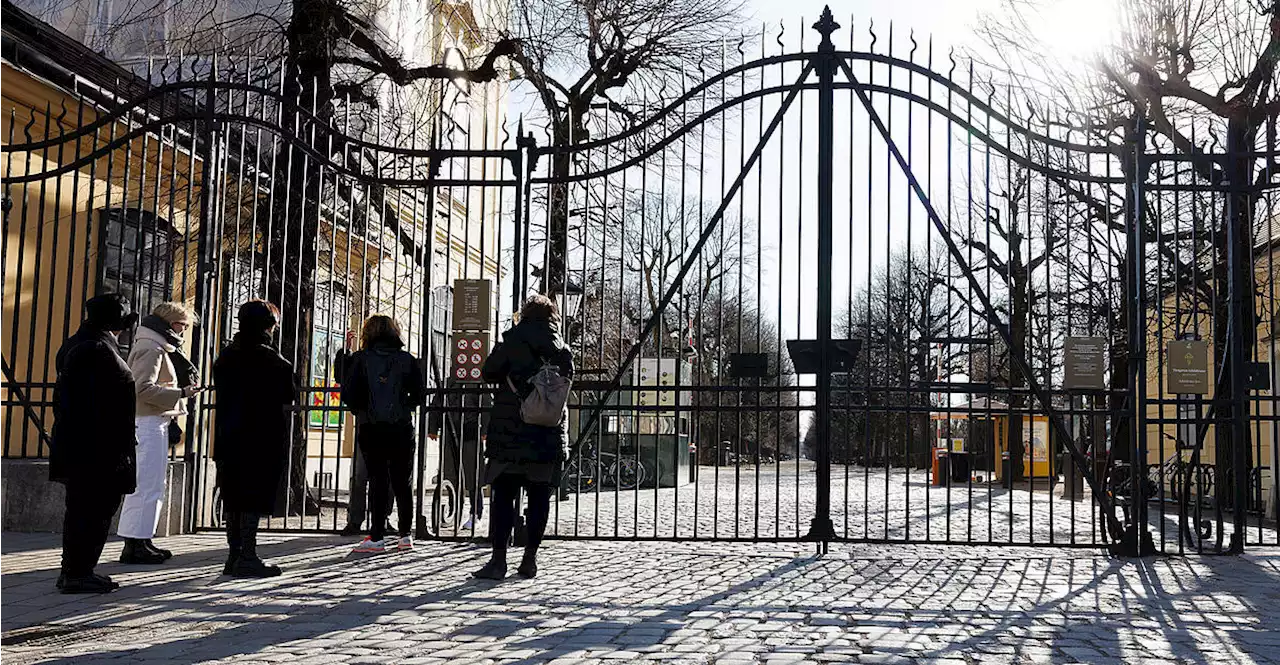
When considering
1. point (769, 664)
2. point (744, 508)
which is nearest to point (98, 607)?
point (769, 664)

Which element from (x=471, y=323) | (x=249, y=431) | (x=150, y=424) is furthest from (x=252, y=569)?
(x=471, y=323)

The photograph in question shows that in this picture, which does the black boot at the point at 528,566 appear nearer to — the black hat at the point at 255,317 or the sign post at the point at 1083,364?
the black hat at the point at 255,317

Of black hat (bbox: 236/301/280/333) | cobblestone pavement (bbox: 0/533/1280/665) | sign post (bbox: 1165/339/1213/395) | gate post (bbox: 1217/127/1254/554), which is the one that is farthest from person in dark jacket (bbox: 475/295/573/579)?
gate post (bbox: 1217/127/1254/554)

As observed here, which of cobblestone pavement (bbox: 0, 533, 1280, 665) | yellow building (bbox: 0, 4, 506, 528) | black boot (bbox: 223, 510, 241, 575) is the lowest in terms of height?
cobblestone pavement (bbox: 0, 533, 1280, 665)

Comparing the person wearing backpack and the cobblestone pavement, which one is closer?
the cobblestone pavement

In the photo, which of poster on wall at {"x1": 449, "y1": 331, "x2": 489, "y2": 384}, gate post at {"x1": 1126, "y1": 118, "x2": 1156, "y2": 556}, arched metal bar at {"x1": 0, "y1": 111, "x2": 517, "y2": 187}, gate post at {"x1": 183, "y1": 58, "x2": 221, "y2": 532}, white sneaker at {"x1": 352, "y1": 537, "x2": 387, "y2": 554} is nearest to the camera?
white sneaker at {"x1": 352, "y1": 537, "x2": 387, "y2": 554}

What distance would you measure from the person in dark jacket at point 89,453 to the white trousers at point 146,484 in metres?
1.18

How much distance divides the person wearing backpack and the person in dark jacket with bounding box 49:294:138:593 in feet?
6.37

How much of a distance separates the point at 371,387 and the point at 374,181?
203 centimetres

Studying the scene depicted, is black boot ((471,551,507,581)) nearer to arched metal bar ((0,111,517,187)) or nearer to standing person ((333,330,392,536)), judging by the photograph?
standing person ((333,330,392,536))

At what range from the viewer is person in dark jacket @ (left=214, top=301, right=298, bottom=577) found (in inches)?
301

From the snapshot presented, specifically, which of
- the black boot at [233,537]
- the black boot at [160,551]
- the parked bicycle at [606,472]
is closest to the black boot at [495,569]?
the black boot at [233,537]

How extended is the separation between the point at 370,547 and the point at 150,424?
1746 millimetres

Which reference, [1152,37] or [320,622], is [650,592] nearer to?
[320,622]
